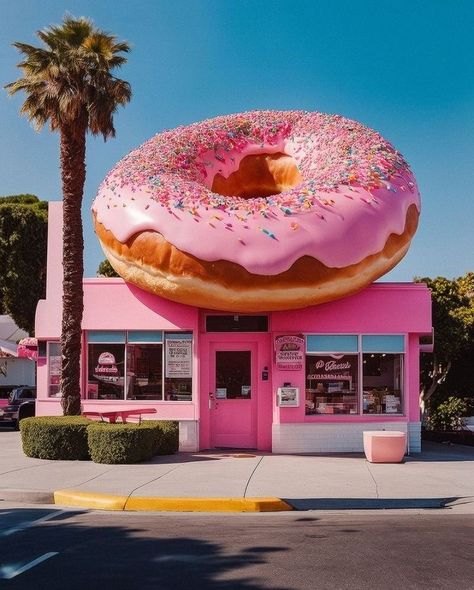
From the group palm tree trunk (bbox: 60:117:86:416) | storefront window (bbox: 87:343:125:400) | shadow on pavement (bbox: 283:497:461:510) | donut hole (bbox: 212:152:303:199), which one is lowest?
shadow on pavement (bbox: 283:497:461:510)

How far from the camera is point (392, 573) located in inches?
252

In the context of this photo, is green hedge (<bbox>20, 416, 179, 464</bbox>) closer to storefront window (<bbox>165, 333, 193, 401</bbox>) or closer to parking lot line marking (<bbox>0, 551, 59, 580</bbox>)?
storefront window (<bbox>165, 333, 193, 401</bbox>)

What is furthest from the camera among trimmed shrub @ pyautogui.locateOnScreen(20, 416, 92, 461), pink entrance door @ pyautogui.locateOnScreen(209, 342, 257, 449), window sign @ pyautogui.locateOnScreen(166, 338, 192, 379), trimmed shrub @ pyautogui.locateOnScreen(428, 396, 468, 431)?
trimmed shrub @ pyautogui.locateOnScreen(428, 396, 468, 431)

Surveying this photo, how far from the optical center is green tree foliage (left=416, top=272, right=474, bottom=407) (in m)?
23.2

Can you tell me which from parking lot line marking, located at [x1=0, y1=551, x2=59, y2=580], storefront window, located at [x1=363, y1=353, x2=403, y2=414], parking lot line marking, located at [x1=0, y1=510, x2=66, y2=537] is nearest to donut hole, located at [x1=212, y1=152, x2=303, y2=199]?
storefront window, located at [x1=363, y1=353, x2=403, y2=414]

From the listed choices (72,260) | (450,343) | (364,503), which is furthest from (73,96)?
(450,343)

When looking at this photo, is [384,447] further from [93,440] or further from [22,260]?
[22,260]

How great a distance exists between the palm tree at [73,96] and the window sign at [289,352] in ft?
13.9

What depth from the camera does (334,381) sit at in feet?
52.8

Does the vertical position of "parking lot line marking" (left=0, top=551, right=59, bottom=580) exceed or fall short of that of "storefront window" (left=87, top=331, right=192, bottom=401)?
it falls short

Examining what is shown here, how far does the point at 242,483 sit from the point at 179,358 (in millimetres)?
5209

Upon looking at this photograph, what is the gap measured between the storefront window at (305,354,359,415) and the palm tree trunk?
16.3 ft

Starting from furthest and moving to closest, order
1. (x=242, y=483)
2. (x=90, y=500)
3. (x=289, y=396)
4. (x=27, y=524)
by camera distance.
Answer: (x=289, y=396) → (x=242, y=483) → (x=90, y=500) → (x=27, y=524)

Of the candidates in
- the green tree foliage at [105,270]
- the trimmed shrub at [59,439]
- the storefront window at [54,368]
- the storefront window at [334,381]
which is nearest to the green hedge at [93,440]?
the trimmed shrub at [59,439]
